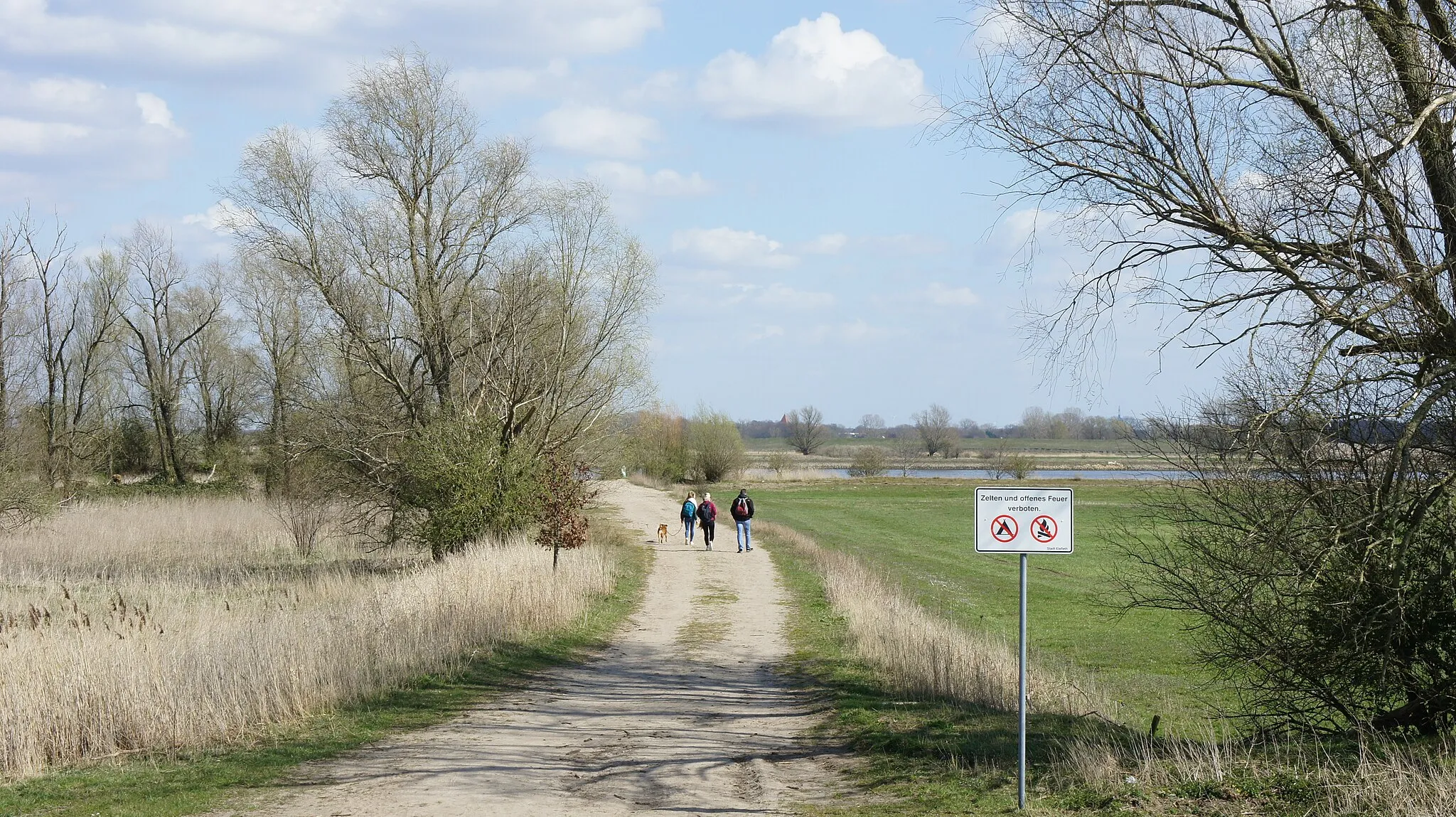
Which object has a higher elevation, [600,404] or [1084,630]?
[600,404]

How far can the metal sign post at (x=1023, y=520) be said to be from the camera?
7934mm

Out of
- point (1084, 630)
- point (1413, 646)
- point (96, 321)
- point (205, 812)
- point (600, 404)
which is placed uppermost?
point (96, 321)

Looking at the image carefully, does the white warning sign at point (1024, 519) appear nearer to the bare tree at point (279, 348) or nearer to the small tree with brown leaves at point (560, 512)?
the small tree with brown leaves at point (560, 512)

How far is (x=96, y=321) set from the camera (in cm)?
5578

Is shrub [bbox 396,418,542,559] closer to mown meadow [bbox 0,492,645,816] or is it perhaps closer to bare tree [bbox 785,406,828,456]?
mown meadow [bbox 0,492,645,816]

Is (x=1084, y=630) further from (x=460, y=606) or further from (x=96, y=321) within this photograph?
(x=96, y=321)

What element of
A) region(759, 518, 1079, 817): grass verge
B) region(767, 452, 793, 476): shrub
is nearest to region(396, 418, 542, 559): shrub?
region(759, 518, 1079, 817): grass verge

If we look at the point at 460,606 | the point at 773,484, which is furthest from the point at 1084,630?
the point at 773,484

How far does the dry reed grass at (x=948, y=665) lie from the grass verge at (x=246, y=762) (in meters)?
4.67

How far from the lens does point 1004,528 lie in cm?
798

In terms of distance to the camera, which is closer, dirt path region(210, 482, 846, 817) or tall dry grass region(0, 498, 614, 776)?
dirt path region(210, 482, 846, 817)

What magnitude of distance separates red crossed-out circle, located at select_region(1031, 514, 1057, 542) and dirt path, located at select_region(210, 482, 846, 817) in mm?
2651

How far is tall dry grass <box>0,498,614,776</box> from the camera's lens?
9.67 meters

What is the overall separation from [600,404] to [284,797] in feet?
87.7
